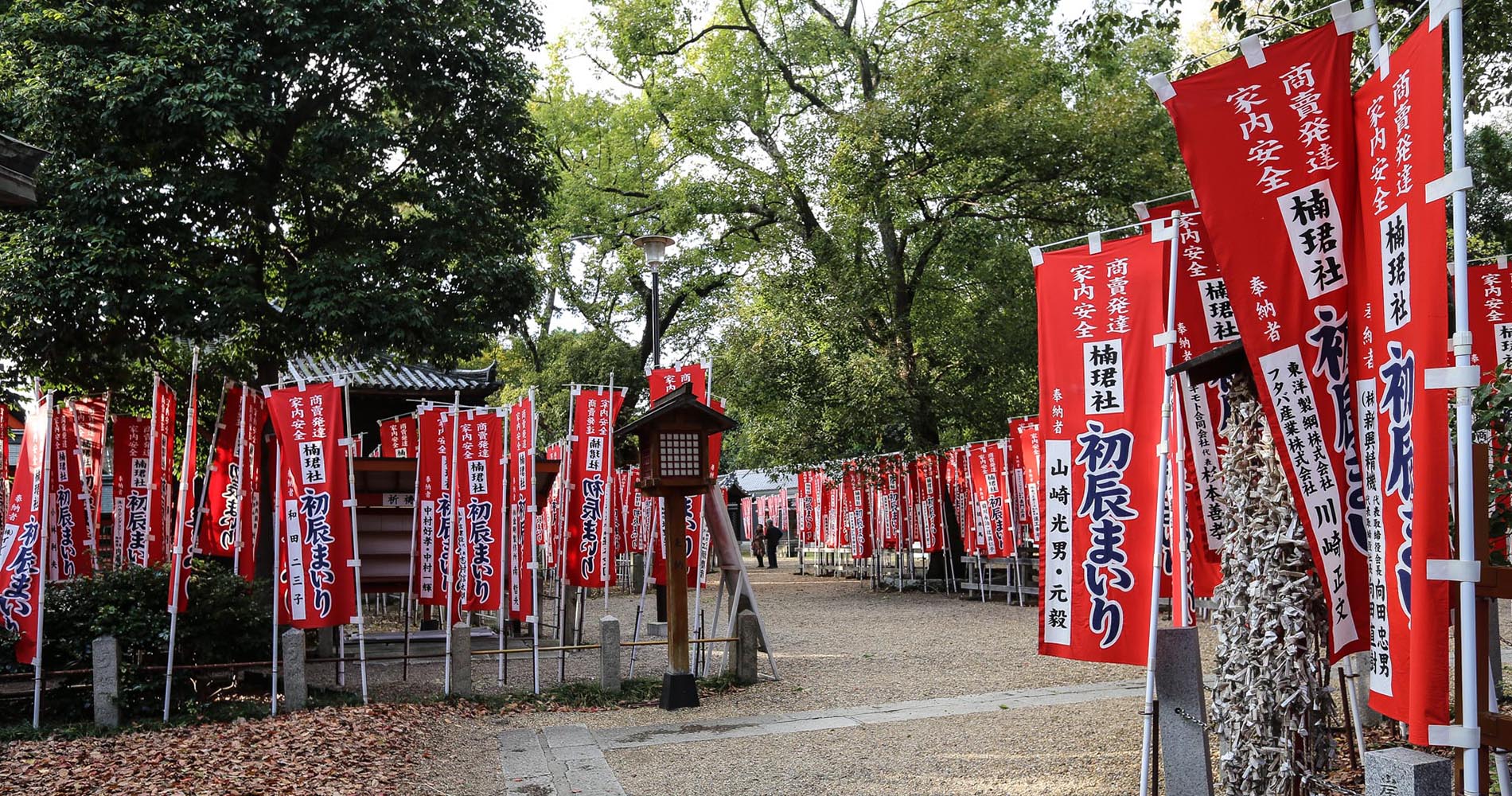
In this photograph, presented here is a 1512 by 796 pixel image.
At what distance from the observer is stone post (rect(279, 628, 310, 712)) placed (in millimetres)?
9117

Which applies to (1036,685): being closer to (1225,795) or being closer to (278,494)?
(1225,795)

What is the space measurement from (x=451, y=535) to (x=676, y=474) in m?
2.70

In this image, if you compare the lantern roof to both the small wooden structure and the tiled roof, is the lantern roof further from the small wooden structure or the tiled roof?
the tiled roof

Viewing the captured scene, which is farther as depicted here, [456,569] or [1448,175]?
[456,569]

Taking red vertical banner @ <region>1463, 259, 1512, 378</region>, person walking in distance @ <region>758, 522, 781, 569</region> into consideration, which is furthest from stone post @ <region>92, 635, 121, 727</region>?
person walking in distance @ <region>758, 522, 781, 569</region>

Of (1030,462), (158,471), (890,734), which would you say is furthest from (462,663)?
(1030,462)

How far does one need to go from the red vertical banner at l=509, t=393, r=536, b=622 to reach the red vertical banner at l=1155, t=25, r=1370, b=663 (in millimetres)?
7671

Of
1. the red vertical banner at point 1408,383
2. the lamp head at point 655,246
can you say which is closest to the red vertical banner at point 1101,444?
the red vertical banner at point 1408,383

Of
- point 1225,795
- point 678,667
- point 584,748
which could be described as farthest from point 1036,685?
point 1225,795

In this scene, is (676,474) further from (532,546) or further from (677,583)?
(532,546)

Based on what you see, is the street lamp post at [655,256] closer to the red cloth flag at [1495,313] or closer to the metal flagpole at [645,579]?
the metal flagpole at [645,579]

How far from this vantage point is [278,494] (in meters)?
9.30

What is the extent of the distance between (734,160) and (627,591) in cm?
1111

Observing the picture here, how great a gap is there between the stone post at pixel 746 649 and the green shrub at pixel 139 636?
4561 mm
